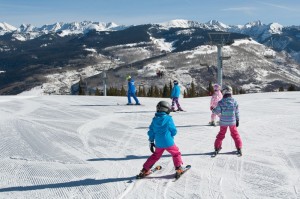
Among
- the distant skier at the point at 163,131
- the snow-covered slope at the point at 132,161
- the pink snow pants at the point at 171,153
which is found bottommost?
the snow-covered slope at the point at 132,161

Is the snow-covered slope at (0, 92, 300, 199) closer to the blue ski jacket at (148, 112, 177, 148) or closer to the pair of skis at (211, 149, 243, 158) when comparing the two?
the pair of skis at (211, 149, 243, 158)

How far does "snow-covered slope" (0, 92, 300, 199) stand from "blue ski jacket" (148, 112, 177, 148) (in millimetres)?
801

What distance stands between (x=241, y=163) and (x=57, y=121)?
9983 millimetres

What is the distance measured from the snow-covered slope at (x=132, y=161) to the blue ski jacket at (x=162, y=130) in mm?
801

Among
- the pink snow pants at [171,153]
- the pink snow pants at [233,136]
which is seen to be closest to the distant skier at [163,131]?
the pink snow pants at [171,153]

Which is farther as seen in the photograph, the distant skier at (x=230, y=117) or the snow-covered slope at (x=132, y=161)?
the distant skier at (x=230, y=117)

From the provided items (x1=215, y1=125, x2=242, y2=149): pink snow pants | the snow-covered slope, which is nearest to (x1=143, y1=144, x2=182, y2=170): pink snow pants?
the snow-covered slope

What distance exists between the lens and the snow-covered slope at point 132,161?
712cm

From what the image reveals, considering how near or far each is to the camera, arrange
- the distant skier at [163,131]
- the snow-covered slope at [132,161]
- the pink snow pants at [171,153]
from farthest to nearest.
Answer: the pink snow pants at [171,153], the distant skier at [163,131], the snow-covered slope at [132,161]

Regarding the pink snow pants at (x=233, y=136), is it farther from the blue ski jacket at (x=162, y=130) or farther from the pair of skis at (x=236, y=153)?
the blue ski jacket at (x=162, y=130)

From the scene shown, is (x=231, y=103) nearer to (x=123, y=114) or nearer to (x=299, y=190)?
(x=299, y=190)

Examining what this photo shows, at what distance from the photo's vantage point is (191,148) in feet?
35.1

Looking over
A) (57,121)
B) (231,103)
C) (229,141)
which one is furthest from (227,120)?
(57,121)

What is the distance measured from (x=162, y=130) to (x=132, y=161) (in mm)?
2143
